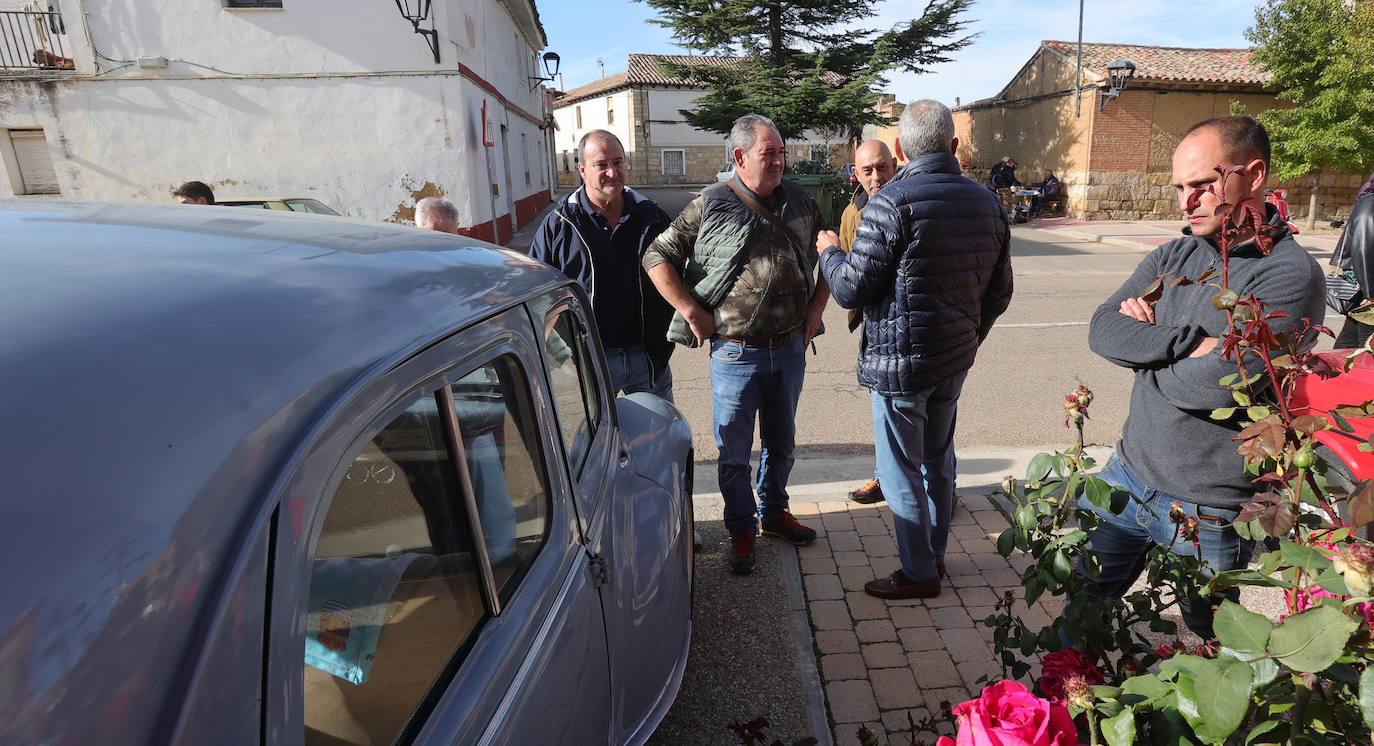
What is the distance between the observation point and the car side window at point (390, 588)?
100 cm

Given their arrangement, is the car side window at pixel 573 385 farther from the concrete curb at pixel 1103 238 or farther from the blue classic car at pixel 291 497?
the concrete curb at pixel 1103 238

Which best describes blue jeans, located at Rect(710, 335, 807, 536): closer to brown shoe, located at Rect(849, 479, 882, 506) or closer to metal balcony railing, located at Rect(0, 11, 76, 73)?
brown shoe, located at Rect(849, 479, 882, 506)

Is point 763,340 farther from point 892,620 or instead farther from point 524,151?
point 524,151

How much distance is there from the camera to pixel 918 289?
274 centimetres

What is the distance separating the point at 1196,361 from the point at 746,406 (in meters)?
1.80

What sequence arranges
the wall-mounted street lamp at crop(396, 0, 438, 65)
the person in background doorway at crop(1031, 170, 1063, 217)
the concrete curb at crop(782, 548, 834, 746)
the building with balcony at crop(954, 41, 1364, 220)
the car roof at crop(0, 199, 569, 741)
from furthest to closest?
the person in background doorway at crop(1031, 170, 1063, 217)
the building with balcony at crop(954, 41, 1364, 220)
the wall-mounted street lamp at crop(396, 0, 438, 65)
the concrete curb at crop(782, 548, 834, 746)
the car roof at crop(0, 199, 569, 741)

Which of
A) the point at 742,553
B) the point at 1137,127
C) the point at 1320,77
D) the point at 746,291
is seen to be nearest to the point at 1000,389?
the point at 742,553

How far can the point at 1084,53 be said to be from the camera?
77.7ft

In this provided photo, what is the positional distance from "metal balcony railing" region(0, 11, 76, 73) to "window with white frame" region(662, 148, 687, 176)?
118 feet

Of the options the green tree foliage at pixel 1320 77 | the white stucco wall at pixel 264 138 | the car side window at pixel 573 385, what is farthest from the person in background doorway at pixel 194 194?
the green tree foliage at pixel 1320 77

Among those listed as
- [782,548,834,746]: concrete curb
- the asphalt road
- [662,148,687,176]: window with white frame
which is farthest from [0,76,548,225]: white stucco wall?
[662,148,687,176]: window with white frame

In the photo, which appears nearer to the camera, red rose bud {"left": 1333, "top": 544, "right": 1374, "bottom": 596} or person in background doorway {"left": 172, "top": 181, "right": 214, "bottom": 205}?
red rose bud {"left": 1333, "top": 544, "right": 1374, "bottom": 596}

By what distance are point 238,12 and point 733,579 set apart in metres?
13.0

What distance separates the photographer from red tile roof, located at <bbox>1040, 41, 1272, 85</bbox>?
2167 cm
